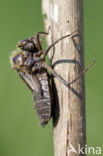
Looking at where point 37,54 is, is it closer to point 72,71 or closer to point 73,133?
point 72,71

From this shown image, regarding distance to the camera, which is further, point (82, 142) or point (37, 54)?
point (37, 54)

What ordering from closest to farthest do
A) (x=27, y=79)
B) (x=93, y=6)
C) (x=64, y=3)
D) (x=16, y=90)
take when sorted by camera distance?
(x=64, y=3) → (x=27, y=79) → (x=16, y=90) → (x=93, y=6)

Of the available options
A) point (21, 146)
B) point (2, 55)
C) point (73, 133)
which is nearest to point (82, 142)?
point (73, 133)

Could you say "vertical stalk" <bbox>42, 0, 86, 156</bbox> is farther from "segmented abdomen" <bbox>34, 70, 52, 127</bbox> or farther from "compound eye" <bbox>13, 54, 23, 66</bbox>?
"compound eye" <bbox>13, 54, 23, 66</bbox>

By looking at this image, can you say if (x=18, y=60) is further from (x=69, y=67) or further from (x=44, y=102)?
(x=69, y=67)

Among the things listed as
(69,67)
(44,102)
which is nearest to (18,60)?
(44,102)

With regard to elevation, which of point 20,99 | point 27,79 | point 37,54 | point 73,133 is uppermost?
point 37,54

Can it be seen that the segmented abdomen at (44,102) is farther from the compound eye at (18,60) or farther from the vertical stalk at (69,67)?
the compound eye at (18,60)
